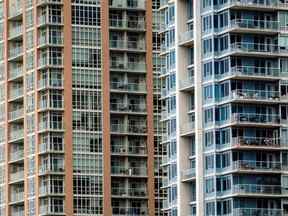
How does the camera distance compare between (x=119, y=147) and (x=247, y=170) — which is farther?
(x=119, y=147)

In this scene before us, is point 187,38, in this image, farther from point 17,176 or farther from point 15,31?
point 17,176

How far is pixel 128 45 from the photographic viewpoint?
17938 centimetres

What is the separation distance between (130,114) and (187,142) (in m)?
27.1

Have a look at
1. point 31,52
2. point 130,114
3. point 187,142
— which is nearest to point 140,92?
point 130,114

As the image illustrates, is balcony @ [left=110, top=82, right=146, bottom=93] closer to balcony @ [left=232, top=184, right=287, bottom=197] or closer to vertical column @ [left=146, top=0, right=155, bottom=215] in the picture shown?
vertical column @ [left=146, top=0, right=155, bottom=215]

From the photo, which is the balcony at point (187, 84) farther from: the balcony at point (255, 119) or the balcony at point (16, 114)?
the balcony at point (16, 114)

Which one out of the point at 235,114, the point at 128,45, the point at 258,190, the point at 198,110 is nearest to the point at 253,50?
the point at 235,114

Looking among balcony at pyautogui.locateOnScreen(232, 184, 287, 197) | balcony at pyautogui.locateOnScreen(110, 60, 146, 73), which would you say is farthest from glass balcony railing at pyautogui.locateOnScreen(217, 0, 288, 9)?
balcony at pyautogui.locateOnScreen(110, 60, 146, 73)

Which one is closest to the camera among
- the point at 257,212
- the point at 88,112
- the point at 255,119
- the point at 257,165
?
the point at 257,212

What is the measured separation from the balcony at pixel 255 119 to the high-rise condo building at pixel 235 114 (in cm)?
10

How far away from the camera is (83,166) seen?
174500mm

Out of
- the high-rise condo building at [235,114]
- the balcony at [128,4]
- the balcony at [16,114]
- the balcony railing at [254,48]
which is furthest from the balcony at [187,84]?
the balcony at [16,114]

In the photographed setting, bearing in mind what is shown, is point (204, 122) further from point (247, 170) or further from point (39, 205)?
point (39, 205)

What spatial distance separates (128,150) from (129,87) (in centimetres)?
759
